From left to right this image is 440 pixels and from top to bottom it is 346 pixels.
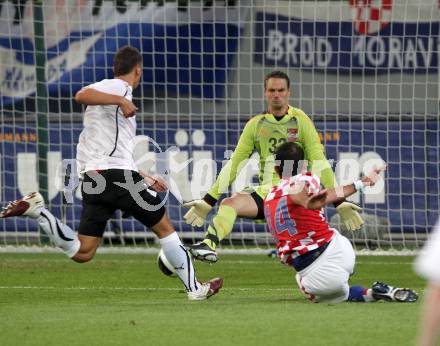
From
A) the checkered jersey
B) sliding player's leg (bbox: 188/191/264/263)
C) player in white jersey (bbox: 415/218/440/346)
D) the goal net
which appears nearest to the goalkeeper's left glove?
sliding player's leg (bbox: 188/191/264/263)

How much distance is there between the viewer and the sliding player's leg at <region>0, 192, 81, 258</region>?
10.1 m

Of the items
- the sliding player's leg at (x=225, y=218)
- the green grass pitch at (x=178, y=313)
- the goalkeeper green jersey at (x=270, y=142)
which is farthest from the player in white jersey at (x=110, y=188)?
the goalkeeper green jersey at (x=270, y=142)

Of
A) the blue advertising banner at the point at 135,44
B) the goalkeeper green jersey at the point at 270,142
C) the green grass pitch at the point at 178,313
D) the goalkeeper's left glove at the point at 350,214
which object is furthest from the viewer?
the blue advertising banner at the point at 135,44

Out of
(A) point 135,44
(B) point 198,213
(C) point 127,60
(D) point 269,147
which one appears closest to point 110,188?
(C) point 127,60

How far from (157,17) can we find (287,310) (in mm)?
10160

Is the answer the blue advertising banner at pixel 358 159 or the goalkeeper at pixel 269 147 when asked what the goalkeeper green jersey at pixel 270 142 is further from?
the blue advertising banner at pixel 358 159

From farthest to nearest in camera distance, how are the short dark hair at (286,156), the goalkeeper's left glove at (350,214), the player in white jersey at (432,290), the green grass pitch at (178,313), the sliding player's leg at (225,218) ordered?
the goalkeeper's left glove at (350,214)
the sliding player's leg at (225,218)
the short dark hair at (286,156)
the green grass pitch at (178,313)
the player in white jersey at (432,290)

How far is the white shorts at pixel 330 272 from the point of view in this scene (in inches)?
375

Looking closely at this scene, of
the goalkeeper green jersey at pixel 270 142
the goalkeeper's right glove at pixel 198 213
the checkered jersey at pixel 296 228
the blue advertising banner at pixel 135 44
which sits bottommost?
the goalkeeper's right glove at pixel 198 213

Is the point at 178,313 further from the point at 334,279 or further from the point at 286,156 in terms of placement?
the point at 286,156

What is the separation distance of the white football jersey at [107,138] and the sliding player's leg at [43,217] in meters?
0.47

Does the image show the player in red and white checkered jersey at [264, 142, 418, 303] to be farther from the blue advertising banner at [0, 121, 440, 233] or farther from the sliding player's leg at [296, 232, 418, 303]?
the blue advertising banner at [0, 121, 440, 233]

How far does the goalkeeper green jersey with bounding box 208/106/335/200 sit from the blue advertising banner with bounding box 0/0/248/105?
6.73m

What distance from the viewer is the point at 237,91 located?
18750 mm
